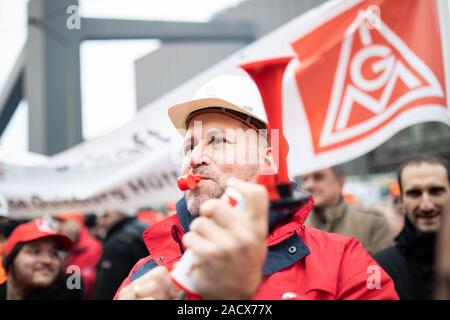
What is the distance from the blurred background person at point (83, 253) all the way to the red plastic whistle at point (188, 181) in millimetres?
3337

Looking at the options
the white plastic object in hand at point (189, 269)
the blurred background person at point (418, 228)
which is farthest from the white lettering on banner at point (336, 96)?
the white plastic object in hand at point (189, 269)

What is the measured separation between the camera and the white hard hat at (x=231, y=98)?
5.57 feet

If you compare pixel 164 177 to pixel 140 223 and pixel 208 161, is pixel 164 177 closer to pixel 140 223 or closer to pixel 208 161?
pixel 140 223

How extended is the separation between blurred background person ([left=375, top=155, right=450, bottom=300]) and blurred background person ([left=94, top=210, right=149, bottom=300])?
7.56 feet

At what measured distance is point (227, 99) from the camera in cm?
169

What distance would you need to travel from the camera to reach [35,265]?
3.22 metres

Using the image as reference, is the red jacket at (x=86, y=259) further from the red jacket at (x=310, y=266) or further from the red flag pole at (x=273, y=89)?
the red flag pole at (x=273, y=89)

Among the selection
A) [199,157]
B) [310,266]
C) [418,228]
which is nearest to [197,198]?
[199,157]

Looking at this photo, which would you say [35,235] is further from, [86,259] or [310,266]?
[310,266]

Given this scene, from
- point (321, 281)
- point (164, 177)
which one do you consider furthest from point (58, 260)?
point (321, 281)

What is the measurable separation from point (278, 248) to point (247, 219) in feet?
1.73

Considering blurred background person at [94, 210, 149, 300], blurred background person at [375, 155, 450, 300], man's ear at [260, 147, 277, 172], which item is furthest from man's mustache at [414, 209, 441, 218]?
blurred background person at [94, 210, 149, 300]

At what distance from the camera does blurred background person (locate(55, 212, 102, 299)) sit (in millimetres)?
4905

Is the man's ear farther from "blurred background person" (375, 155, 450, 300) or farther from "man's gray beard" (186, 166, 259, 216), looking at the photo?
"blurred background person" (375, 155, 450, 300)
